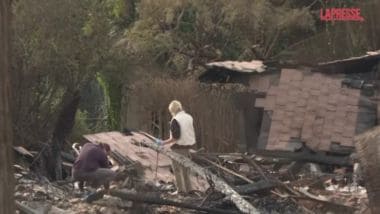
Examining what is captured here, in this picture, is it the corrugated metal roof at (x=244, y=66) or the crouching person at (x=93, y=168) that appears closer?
the crouching person at (x=93, y=168)

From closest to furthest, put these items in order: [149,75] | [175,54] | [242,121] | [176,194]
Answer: [176,194] < [242,121] < [149,75] < [175,54]

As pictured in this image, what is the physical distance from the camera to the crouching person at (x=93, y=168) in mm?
12633

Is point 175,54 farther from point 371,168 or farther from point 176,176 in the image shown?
point 371,168

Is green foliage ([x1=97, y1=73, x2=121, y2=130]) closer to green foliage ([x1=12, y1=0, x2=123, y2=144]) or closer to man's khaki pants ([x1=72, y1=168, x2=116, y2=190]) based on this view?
green foliage ([x1=12, y1=0, x2=123, y2=144])

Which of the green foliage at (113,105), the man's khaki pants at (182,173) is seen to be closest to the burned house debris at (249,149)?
the man's khaki pants at (182,173)

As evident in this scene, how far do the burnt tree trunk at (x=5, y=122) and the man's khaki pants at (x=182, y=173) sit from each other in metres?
8.43

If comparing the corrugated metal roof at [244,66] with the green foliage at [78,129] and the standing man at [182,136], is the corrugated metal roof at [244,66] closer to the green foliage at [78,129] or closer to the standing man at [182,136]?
the green foliage at [78,129]

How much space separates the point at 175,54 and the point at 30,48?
723 centimetres

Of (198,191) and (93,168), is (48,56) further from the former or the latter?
(198,191)

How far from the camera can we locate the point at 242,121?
67.9 feet

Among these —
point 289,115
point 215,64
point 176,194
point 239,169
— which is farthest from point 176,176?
point 215,64

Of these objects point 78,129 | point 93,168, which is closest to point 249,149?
point 78,129

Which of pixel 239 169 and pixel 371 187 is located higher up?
pixel 371 187

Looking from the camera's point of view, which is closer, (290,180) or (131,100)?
(290,180)
